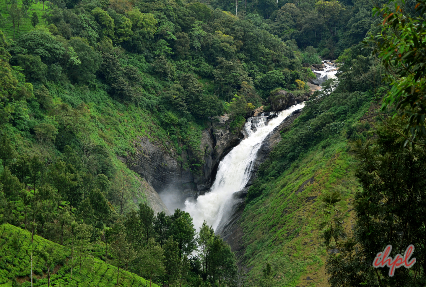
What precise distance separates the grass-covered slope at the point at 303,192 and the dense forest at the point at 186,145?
0.15m

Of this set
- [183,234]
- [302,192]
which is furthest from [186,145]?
[302,192]

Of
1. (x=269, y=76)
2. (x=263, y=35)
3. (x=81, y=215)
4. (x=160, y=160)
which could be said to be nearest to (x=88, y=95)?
(x=160, y=160)

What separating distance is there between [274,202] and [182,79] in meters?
25.1

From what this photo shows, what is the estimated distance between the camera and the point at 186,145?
154 feet

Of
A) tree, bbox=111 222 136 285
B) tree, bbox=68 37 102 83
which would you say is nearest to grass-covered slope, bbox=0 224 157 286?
tree, bbox=111 222 136 285

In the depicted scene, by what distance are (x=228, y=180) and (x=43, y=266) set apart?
2701 cm

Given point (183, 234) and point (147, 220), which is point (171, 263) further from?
point (147, 220)

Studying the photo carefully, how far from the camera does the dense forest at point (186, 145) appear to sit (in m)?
9.49

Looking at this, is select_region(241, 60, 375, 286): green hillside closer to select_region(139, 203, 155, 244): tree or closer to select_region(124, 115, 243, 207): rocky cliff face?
select_region(124, 115, 243, 207): rocky cliff face

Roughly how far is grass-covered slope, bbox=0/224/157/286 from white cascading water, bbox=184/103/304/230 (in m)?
18.8

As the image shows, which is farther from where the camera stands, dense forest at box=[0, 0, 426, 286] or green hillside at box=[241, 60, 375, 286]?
green hillside at box=[241, 60, 375, 286]

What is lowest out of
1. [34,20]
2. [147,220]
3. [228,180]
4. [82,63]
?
[147,220]

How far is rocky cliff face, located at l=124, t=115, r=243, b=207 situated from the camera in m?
42.2

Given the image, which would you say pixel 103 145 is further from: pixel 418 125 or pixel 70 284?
pixel 418 125
